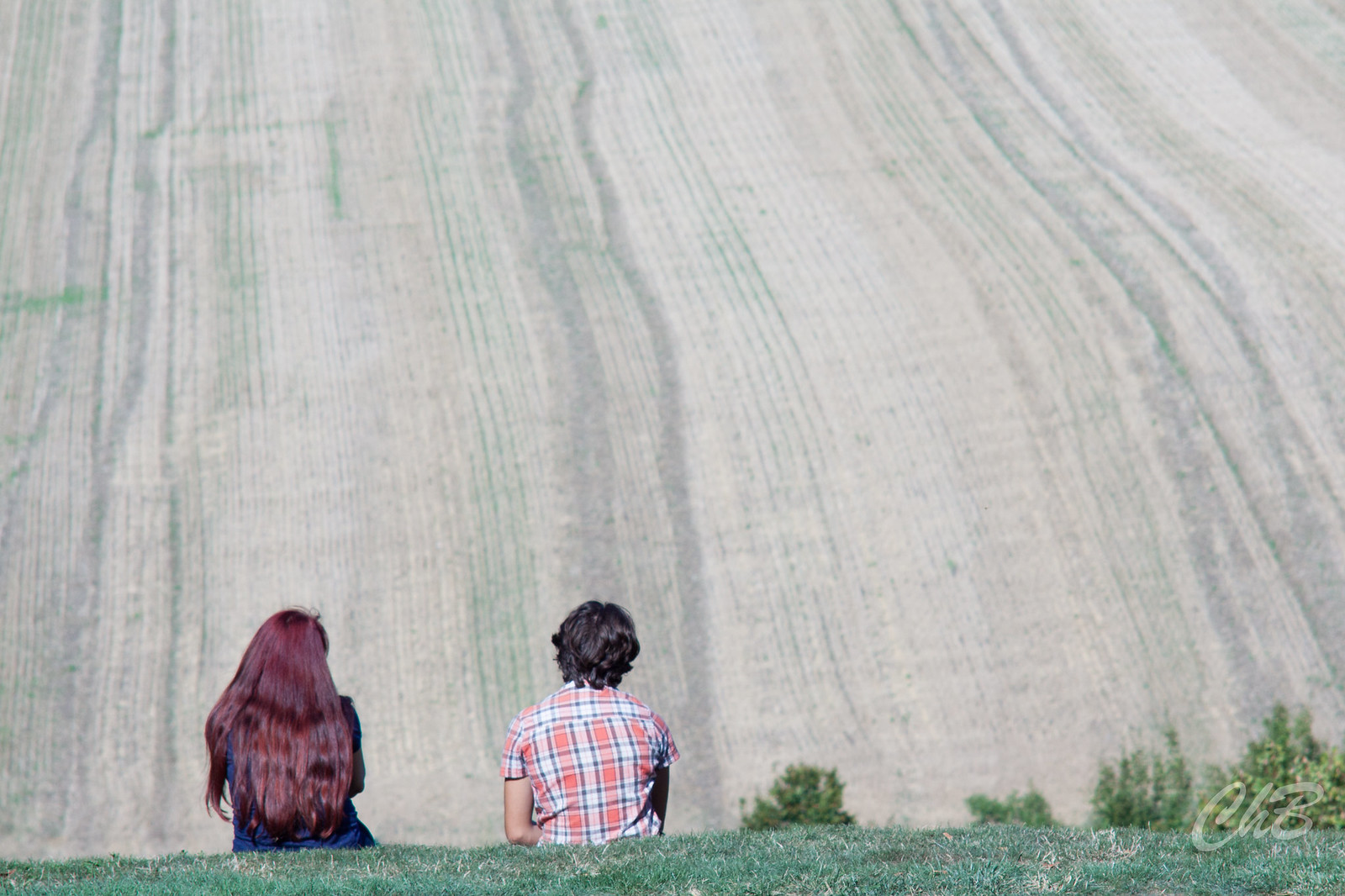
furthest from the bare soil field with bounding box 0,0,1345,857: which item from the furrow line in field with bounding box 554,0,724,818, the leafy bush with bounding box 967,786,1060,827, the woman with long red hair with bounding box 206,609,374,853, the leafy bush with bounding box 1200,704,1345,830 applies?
the woman with long red hair with bounding box 206,609,374,853

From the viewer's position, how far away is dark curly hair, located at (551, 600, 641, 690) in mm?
4086

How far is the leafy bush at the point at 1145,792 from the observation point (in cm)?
827

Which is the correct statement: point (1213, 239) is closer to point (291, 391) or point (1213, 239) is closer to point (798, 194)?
point (798, 194)

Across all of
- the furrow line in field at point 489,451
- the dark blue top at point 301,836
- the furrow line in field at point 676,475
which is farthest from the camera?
the furrow line in field at point 489,451

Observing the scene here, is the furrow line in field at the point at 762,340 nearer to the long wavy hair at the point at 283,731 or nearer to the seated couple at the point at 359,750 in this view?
the seated couple at the point at 359,750

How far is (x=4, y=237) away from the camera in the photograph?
40.5 ft

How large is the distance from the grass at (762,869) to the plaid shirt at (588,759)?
4.8 inches

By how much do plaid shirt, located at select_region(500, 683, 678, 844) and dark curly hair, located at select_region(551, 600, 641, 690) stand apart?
5cm

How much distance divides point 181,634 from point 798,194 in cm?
775

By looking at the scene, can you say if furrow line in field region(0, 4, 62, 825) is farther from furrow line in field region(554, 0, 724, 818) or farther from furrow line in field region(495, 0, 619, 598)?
furrow line in field region(554, 0, 724, 818)

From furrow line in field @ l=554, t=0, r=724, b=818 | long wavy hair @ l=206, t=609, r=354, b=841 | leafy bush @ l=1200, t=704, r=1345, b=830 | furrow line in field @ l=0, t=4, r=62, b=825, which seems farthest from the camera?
furrow line in field @ l=554, t=0, r=724, b=818

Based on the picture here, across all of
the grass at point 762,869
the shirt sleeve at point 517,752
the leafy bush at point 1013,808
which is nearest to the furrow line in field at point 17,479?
the grass at point 762,869

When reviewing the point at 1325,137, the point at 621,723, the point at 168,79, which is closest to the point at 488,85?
the point at 168,79

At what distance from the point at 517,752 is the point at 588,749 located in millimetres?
249
